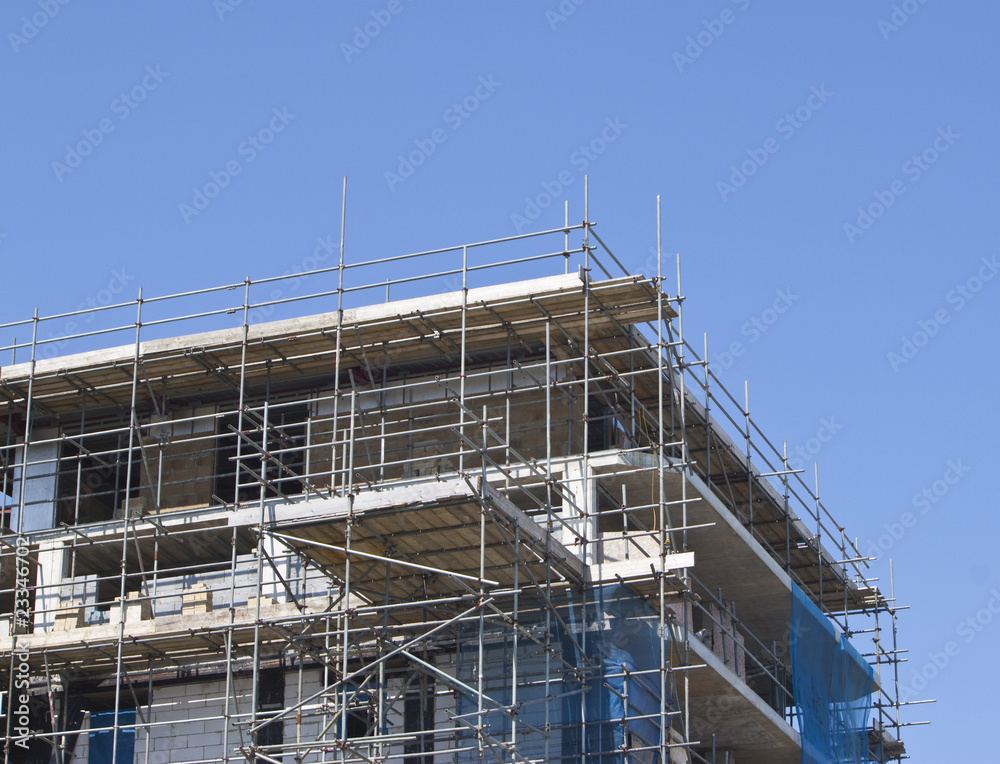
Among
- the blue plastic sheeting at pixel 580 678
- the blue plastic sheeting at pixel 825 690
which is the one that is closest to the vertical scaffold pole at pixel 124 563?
the blue plastic sheeting at pixel 580 678

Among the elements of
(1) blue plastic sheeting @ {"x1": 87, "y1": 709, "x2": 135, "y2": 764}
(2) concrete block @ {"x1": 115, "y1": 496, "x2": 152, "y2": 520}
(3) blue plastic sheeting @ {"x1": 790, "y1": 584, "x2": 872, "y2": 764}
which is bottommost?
(1) blue plastic sheeting @ {"x1": 87, "y1": 709, "x2": 135, "y2": 764}

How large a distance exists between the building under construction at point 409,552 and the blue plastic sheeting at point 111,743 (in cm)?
5

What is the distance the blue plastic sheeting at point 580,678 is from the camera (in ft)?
87.1

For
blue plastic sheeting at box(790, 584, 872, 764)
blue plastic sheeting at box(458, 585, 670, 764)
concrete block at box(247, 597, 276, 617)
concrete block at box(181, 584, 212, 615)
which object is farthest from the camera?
blue plastic sheeting at box(790, 584, 872, 764)

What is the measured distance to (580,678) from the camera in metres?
26.7

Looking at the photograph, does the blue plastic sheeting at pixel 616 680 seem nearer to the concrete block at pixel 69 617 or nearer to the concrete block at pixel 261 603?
the concrete block at pixel 261 603

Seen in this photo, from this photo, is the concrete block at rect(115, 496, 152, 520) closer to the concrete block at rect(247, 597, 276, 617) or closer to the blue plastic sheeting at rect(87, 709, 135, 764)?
the concrete block at rect(247, 597, 276, 617)

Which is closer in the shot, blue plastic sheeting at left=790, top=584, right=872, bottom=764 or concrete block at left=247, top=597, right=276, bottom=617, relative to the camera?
concrete block at left=247, top=597, right=276, bottom=617

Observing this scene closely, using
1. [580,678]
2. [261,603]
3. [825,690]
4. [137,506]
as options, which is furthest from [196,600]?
A: [825,690]

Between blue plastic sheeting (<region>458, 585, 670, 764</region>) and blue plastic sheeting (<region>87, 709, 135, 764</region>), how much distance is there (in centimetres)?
573

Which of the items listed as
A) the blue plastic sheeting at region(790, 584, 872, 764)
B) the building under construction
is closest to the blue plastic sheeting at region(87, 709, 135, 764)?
the building under construction

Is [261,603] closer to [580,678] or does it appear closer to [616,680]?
[580,678]

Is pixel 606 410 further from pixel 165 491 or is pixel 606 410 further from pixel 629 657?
pixel 165 491

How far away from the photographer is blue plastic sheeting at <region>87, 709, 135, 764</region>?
96.5ft
